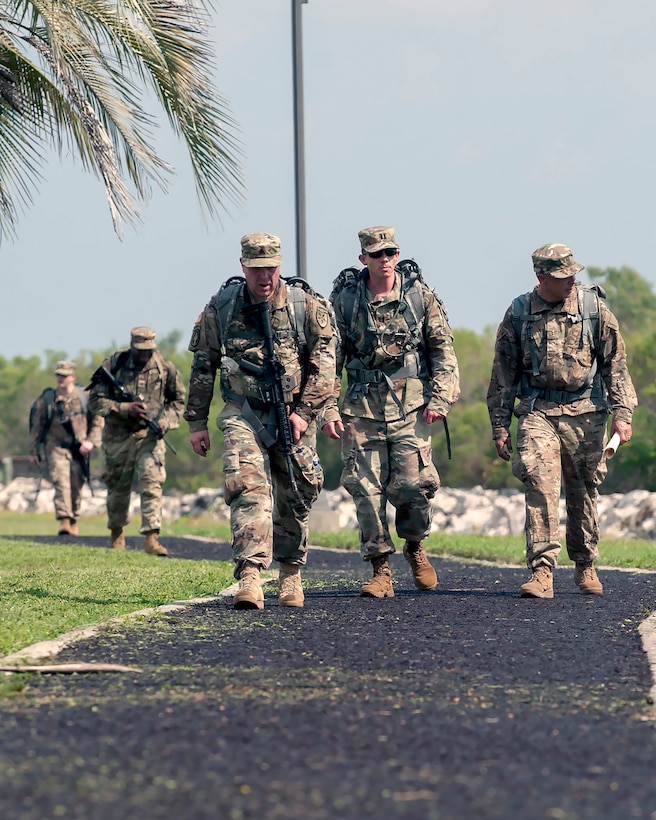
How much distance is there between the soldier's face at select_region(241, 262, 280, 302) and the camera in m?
8.20

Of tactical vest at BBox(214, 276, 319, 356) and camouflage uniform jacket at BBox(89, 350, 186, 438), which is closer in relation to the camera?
tactical vest at BBox(214, 276, 319, 356)

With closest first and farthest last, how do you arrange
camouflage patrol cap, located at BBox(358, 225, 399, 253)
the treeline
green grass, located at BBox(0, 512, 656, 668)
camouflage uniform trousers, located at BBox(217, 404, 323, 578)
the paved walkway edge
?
the paved walkway edge, green grass, located at BBox(0, 512, 656, 668), camouflage uniform trousers, located at BBox(217, 404, 323, 578), camouflage patrol cap, located at BBox(358, 225, 399, 253), the treeline

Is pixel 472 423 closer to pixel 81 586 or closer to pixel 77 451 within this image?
pixel 77 451

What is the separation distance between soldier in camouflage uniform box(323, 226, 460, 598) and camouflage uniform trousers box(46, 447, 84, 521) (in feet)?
33.3

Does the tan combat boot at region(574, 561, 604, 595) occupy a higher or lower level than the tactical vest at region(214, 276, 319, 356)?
lower

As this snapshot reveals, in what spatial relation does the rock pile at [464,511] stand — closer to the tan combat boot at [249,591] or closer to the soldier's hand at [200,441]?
the soldier's hand at [200,441]

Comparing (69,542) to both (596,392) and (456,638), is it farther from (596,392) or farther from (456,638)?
(456,638)

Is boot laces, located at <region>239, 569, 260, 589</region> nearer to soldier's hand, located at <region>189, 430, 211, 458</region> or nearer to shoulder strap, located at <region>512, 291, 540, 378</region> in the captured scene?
soldier's hand, located at <region>189, 430, 211, 458</region>

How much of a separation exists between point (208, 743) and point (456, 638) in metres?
2.77

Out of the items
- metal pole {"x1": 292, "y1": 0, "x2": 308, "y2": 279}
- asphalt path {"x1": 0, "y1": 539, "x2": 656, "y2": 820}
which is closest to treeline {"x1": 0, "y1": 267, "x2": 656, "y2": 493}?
metal pole {"x1": 292, "y1": 0, "x2": 308, "y2": 279}

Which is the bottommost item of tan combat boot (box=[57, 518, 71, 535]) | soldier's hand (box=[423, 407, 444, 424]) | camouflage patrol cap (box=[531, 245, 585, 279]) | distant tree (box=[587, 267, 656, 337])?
tan combat boot (box=[57, 518, 71, 535])

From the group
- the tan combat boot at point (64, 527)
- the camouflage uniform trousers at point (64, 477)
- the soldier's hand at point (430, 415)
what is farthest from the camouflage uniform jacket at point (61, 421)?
the soldier's hand at point (430, 415)

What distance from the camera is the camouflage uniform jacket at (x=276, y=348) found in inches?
329

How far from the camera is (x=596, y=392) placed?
9.46m
